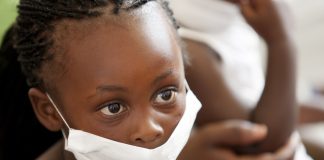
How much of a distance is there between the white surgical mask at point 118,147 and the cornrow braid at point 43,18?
0.23 feet

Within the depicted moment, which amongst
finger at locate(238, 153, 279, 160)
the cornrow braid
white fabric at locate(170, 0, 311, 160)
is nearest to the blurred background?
white fabric at locate(170, 0, 311, 160)

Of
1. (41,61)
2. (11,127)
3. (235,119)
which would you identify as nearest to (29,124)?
(11,127)

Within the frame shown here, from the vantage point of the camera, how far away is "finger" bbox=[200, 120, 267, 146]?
881 mm

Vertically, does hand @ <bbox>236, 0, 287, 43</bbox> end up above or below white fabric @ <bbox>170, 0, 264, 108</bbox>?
above

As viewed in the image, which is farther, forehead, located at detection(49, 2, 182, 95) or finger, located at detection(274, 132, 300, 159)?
finger, located at detection(274, 132, 300, 159)

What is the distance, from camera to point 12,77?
946mm

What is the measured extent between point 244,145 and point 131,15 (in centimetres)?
38

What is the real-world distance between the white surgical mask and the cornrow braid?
0.07 metres

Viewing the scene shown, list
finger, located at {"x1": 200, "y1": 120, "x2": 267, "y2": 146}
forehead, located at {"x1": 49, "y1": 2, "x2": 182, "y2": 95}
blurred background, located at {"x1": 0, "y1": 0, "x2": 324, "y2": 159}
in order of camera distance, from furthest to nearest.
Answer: blurred background, located at {"x1": 0, "y1": 0, "x2": 324, "y2": 159} → finger, located at {"x1": 200, "y1": 120, "x2": 267, "y2": 146} → forehead, located at {"x1": 49, "y1": 2, "x2": 182, "y2": 95}

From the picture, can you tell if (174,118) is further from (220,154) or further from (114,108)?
(220,154)

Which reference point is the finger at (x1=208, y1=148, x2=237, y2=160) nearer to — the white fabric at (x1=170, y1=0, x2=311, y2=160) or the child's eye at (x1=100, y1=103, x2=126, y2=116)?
the white fabric at (x1=170, y1=0, x2=311, y2=160)

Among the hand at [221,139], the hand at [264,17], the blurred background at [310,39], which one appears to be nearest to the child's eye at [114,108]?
the hand at [221,139]

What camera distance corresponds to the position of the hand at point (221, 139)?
88 centimetres

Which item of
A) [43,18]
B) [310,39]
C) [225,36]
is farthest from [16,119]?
[310,39]
